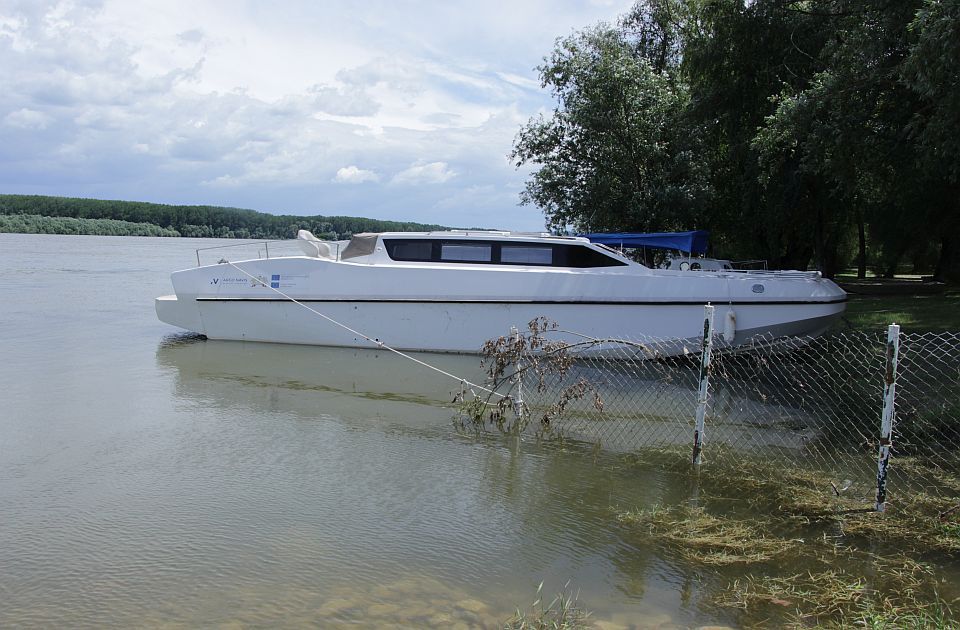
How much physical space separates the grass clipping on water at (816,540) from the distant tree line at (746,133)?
25.5ft

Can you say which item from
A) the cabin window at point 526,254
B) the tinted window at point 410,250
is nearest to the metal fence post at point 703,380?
the cabin window at point 526,254

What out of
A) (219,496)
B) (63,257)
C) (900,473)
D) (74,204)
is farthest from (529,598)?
(74,204)

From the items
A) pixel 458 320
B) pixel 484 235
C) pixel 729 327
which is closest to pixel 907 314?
pixel 729 327

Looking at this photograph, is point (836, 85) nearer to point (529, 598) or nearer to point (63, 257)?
point (529, 598)

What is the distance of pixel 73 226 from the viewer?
8688cm

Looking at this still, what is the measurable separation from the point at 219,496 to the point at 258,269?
900 cm

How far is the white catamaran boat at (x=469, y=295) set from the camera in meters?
12.5

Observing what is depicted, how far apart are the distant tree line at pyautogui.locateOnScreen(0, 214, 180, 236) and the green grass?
3448 inches

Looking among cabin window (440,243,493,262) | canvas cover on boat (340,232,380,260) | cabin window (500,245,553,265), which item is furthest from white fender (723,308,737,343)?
canvas cover on boat (340,232,380,260)

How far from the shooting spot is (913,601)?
4414mm

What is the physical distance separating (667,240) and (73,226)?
288ft

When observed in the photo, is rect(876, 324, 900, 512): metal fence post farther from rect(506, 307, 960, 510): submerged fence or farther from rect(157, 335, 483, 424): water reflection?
rect(157, 335, 483, 424): water reflection

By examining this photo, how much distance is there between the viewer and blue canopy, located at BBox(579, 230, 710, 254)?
51.3 feet

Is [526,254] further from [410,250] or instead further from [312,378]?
[312,378]
